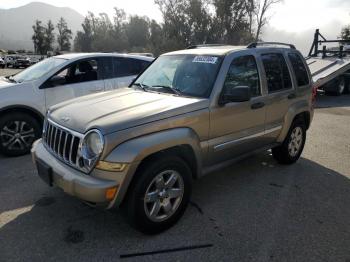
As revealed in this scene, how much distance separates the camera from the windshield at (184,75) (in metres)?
3.98

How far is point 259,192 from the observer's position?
457cm

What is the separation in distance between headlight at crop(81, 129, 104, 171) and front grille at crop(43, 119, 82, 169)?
0.29 feet

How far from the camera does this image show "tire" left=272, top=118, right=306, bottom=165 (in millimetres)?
5367

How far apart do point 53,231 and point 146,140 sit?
136 centimetres

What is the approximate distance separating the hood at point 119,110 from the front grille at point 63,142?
67 mm

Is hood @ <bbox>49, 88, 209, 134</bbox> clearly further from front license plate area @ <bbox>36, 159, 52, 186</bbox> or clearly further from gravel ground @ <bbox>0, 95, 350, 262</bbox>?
gravel ground @ <bbox>0, 95, 350, 262</bbox>

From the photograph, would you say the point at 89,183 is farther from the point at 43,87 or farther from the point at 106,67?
the point at 106,67

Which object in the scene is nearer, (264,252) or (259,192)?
(264,252)

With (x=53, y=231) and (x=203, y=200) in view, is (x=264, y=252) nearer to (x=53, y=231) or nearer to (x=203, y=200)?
(x=203, y=200)

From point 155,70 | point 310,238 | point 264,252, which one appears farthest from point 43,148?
point 310,238

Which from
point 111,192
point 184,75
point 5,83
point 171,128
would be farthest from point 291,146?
point 5,83

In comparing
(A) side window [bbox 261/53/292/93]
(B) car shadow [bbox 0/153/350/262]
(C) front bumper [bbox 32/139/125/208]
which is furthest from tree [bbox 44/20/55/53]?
(C) front bumper [bbox 32/139/125/208]

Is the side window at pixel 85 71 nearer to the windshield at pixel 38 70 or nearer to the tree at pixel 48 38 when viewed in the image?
the windshield at pixel 38 70

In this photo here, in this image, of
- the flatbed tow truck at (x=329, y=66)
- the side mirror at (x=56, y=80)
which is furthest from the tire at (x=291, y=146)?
the flatbed tow truck at (x=329, y=66)
